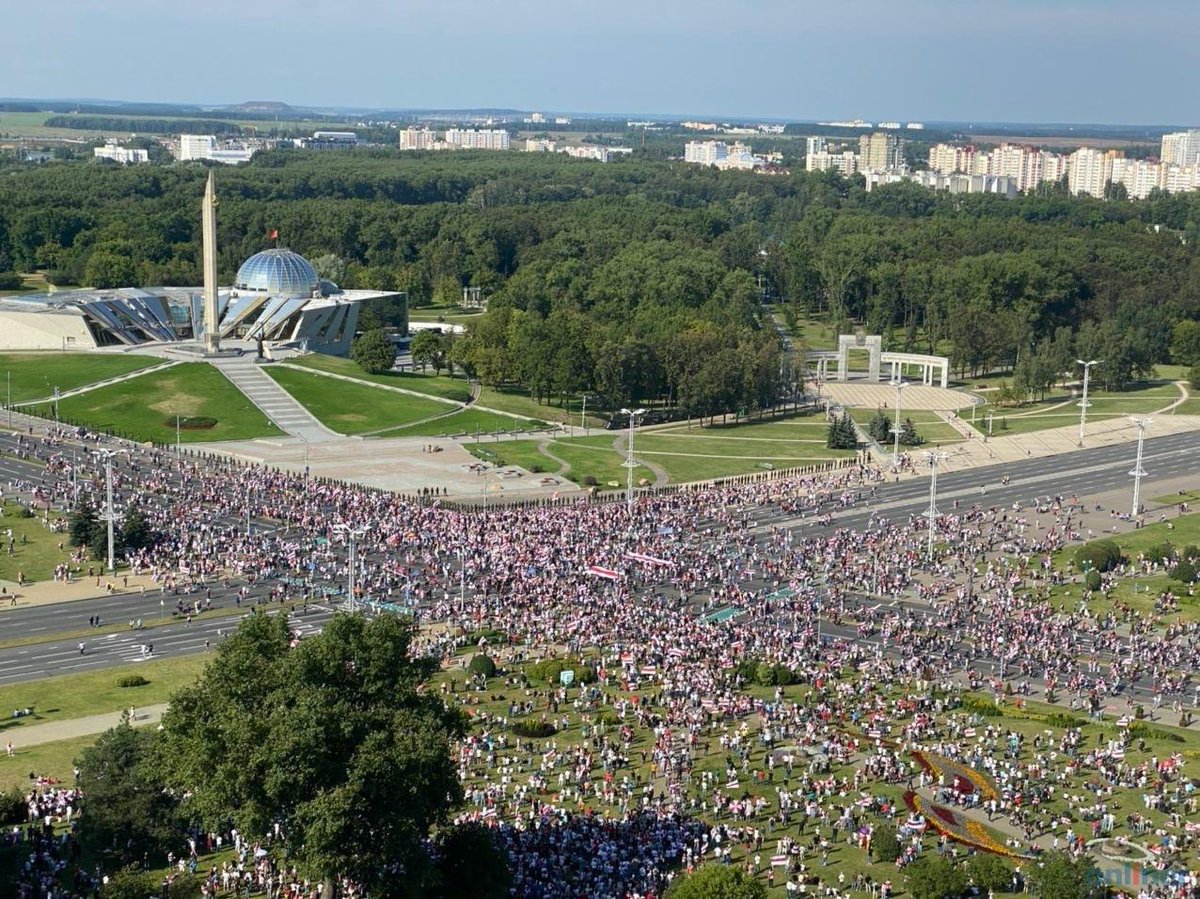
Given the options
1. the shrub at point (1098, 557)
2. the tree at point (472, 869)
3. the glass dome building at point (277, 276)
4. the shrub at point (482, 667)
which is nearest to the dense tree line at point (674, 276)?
the glass dome building at point (277, 276)

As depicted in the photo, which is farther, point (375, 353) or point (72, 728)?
point (375, 353)

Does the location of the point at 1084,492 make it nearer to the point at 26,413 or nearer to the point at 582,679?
the point at 582,679

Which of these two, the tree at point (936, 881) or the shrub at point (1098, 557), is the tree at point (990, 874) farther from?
the shrub at point (1098, 557)

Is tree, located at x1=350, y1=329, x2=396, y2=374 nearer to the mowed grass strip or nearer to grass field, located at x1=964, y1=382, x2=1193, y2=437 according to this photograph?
grass field, located at x1=964, y1=382, x2=1193, y2=437

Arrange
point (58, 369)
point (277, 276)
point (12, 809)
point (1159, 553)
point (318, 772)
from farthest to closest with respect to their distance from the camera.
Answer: point (277, 276) < point (58, 369) < point (1159, 553) < point (12, 809) < point (318, 772)

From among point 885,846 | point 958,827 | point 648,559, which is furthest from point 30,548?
point 958,827

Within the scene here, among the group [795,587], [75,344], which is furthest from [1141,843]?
[75,344]

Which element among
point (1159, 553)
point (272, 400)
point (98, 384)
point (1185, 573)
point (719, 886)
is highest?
point (98, 384)

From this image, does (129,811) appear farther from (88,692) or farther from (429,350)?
(429,350)
